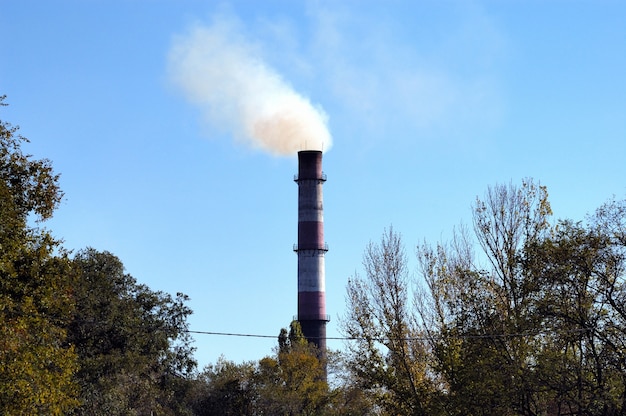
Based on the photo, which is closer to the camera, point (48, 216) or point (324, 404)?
point (48, 216)

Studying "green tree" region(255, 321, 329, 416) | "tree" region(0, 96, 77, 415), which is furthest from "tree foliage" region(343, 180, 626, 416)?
"green tree" region(255, 321, 329, 416)

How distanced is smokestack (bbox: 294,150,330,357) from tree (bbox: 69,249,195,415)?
23.0 meters

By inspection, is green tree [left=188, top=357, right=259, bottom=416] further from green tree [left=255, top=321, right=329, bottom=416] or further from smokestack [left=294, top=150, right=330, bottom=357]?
smokestack [left=294, top=150, right=330, bottom=357]

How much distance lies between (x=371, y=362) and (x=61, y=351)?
571 inches

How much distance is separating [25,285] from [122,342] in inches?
1359

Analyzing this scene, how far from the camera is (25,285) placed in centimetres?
2592

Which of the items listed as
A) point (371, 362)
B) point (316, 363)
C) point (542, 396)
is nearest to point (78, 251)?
point (316, 363)

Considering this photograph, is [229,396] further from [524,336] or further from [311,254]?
[524,336]

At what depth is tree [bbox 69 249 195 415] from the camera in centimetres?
5523

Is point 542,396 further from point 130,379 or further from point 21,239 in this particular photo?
point 130,379

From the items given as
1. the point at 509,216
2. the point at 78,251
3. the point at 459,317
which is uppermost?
the point at 78,251

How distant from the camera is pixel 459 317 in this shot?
112 feet

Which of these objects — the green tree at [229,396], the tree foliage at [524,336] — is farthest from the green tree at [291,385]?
the tree foliage at [524,336]

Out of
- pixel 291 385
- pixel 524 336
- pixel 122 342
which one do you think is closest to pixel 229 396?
pixel 291 385
